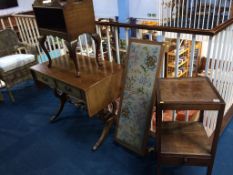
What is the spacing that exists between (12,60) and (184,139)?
2.62 meters

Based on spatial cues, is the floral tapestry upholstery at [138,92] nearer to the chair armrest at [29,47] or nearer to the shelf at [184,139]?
the shelf at [184,139]

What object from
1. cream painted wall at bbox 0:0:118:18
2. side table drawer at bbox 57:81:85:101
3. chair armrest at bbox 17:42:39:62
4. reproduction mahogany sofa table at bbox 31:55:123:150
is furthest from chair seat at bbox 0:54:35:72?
cream painted wall at bbox 0:0:118:18

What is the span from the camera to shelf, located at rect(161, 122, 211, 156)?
58.7 inches

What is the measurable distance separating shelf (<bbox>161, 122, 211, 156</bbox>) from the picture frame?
0.23 meters

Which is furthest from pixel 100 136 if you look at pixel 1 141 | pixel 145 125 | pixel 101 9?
pixel 101 9

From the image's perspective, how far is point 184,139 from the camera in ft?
5.23

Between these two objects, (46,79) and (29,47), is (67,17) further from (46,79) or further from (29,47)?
(29,47)

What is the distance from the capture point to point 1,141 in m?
2.40

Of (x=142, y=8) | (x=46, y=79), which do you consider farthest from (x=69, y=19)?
(x=142, y=8)

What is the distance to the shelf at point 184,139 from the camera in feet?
4.90

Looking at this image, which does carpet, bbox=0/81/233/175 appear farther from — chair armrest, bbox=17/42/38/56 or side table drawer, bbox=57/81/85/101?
chair armrest, bbox=17/42/38/56

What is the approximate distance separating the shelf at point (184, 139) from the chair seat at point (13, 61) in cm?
237

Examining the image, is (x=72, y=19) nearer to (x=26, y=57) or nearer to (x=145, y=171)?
(x=145, y=171)

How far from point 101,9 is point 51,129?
510 cm
